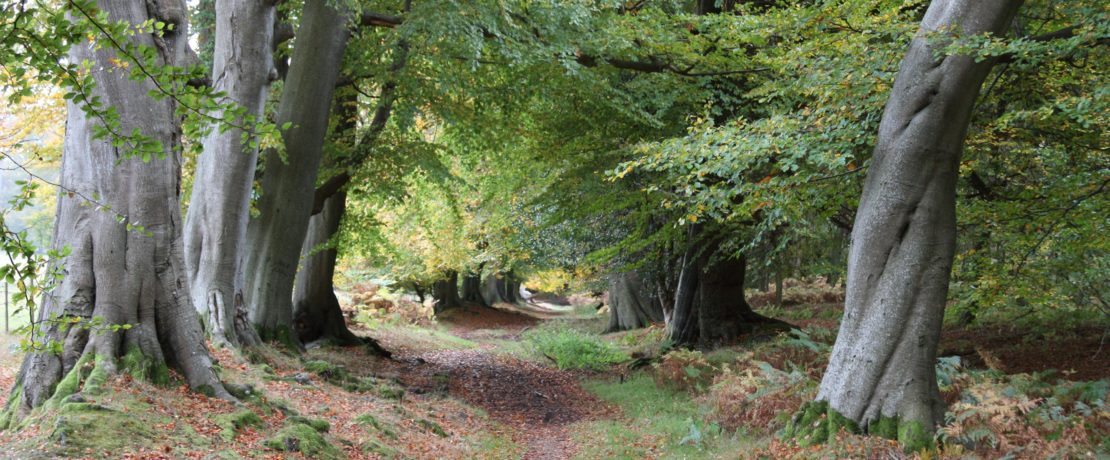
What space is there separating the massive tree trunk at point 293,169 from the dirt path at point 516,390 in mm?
2677

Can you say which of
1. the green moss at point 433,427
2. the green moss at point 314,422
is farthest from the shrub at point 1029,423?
the green moss at point 314,422

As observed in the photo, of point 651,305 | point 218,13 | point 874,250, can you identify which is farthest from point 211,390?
point 651,305

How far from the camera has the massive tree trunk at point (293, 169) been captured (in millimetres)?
11484

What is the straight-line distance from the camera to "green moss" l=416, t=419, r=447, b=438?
923 cm

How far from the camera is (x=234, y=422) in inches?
254

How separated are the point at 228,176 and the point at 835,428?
801cm

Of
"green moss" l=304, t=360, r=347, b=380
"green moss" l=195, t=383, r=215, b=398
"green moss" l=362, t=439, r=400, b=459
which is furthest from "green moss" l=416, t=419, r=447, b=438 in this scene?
"green moss" l=195, t=383, r=215, b=398

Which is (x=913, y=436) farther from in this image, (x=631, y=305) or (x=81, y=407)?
(x=631, y=305)

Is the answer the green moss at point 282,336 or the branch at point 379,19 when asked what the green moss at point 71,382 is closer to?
the green moss at point 282,336

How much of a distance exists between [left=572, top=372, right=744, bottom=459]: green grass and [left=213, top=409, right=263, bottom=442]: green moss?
3.93 meters

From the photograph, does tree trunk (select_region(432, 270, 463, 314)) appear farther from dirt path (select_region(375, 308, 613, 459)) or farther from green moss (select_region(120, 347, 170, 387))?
green moss (select_region(120, 347, 170, 387))

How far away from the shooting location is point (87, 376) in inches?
235

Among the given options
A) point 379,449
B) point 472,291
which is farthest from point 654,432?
point 472,291

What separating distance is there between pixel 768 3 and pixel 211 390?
12449mm
